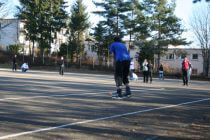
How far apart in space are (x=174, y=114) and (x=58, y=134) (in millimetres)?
4407

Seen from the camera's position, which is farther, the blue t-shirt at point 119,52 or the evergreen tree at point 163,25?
the evergreen tree at point 163,25

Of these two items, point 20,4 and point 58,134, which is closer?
point 58,134

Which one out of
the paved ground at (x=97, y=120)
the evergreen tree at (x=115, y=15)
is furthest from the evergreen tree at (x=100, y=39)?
the paved ground at (x=97, y=120)

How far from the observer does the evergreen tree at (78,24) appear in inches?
3076

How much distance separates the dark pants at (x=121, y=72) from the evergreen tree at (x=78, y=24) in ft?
205

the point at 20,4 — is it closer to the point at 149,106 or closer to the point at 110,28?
the point at 110,28

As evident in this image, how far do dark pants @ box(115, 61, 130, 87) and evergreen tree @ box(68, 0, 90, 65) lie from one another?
62.4 metres

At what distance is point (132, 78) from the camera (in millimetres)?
35812

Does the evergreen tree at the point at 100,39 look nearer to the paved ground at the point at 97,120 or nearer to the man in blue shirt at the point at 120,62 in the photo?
the man in blue shirt at the point at 120,62

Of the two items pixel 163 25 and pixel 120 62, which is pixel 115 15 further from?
pixel 120 62

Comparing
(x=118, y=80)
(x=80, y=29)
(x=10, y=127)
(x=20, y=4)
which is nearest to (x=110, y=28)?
(x=80, y=29)

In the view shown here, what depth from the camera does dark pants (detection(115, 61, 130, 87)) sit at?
48.4ft

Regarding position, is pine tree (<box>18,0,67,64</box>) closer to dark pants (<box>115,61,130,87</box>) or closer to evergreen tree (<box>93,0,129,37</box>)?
evergreen tree (<box>93,0,129,37</box>)

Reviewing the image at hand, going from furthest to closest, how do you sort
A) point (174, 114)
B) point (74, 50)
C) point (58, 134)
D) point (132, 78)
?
point (74, 50), point (132, 78), point (174, 114), point (58, 134)
